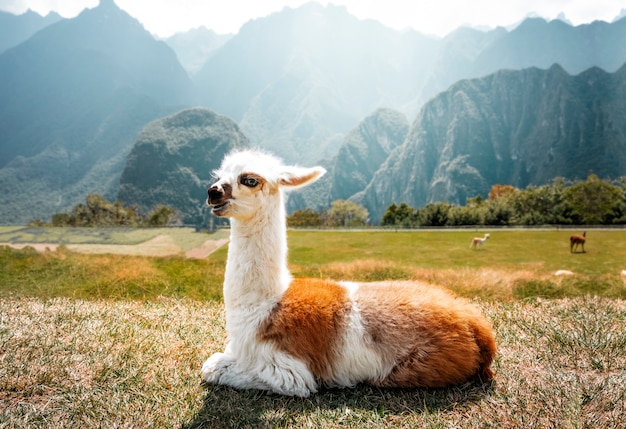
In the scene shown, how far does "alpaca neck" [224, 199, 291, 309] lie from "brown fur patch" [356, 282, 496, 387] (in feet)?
2.04

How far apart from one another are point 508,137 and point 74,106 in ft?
384

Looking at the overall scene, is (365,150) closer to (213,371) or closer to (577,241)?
(577,241)

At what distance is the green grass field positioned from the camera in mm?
2057

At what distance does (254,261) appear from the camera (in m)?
2.52

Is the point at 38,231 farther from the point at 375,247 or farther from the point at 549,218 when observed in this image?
the point at 549,218

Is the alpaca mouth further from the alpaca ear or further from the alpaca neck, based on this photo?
the alpaca ear

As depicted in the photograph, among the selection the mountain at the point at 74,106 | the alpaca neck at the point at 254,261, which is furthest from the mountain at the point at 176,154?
the alpaca neck at the point at 254,261

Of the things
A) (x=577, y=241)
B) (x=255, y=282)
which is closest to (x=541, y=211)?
(x=577, y=241)

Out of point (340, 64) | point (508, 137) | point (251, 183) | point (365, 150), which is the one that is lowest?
point (251, 183)

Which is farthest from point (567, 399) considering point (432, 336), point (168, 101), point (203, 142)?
point (168, 101)

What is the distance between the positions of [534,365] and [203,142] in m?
81.0

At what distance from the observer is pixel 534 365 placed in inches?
105

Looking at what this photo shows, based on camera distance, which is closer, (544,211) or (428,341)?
(428,341)

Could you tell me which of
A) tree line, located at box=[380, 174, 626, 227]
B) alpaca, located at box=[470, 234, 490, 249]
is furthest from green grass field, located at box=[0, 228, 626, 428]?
tree line, located at box=[380, 174, 626, 227]
